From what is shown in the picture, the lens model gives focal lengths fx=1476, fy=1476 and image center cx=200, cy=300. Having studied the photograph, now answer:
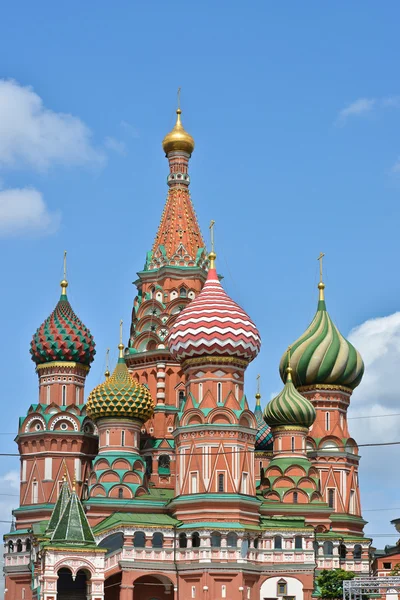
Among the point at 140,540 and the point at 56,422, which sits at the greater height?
the point at 56,422

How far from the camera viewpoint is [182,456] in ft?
208

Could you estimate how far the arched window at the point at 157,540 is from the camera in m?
61.6

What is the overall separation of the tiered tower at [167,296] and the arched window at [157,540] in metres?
6.63

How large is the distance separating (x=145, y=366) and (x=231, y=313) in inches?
298

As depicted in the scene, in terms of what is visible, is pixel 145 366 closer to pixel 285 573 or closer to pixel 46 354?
pixel 46 354

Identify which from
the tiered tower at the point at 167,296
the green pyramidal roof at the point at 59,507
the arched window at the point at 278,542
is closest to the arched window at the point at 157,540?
the green pyramidal roof at the point at 59,507

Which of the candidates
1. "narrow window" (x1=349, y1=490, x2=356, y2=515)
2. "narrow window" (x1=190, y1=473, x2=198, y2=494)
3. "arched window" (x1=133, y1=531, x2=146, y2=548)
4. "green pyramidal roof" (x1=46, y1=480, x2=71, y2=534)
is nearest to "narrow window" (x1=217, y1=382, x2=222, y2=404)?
"narrow window" (x1=190, y1=473, x2=198, y2=494)

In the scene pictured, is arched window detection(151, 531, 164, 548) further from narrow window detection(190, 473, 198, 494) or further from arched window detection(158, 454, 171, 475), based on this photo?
arched window detection(158, 454, 171, 475)

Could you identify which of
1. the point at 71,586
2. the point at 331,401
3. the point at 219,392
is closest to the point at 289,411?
the point at 331,401

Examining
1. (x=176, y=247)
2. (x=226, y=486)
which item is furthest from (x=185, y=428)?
(x=176, y=247)

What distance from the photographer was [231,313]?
6512cm

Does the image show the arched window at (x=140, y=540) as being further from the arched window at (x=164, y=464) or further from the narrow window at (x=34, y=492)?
the narrow window at (x=34, y=492)

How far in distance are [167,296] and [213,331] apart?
25.9 feet

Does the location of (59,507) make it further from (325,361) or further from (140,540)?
(325,361)
